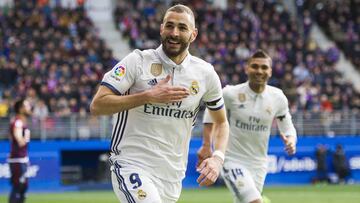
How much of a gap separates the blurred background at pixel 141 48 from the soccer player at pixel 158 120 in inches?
764

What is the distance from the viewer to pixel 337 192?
2567 centimetres

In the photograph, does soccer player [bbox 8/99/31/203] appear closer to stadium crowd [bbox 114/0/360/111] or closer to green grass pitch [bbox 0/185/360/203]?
green grass pitch [bbox 0/185/360/203]

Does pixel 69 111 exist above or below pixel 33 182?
above

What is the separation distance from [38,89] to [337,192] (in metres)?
10.4

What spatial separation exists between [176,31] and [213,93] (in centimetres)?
99

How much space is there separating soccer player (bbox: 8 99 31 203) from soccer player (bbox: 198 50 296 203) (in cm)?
545

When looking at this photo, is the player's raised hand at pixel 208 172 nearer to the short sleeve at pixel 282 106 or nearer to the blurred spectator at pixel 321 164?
the short sleeve at pixel 282 106

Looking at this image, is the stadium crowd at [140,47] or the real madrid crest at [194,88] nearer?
the real madrid crest at [194,88]

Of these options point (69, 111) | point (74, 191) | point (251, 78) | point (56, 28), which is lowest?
point (74, 191)

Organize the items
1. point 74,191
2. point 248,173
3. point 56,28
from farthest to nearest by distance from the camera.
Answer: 1. point 56,28
2. point 74,191
3. point 248,173

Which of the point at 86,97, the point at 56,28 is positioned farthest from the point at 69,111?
the point at 56,28

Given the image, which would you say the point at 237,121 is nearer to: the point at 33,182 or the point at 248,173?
the point at 248,173

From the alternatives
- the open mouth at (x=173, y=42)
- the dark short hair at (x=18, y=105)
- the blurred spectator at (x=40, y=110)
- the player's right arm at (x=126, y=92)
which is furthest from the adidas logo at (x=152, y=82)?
the blurred spectator at (x=40, y=110)

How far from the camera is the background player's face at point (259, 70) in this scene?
1255 cm
